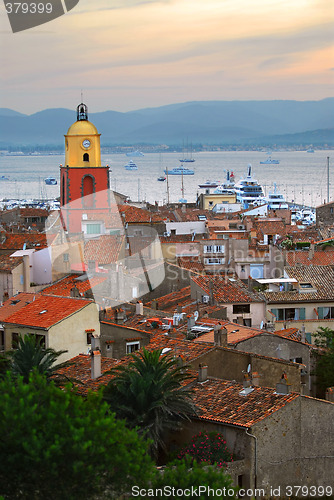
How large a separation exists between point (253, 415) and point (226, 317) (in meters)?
10.6

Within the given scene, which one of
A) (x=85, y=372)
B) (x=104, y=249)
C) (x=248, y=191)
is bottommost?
(x=248, y=191)

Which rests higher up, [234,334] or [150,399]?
[150,399]

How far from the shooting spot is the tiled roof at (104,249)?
3391 cm

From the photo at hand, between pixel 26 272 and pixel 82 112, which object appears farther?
pixel 82 112

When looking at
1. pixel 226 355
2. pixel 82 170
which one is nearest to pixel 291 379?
pixel 226 355

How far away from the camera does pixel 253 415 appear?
1534 centimetres

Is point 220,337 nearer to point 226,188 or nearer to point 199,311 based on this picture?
point 199,311

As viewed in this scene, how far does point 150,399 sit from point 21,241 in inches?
1020

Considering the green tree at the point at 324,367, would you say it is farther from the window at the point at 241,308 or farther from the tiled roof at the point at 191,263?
the tiled roof at the point at 191,263

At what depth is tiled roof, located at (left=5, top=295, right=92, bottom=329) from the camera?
21438 millimetres

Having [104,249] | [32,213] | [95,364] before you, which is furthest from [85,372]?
[32,213]

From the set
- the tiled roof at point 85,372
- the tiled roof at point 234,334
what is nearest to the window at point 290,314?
the tiled roof at point 234,334

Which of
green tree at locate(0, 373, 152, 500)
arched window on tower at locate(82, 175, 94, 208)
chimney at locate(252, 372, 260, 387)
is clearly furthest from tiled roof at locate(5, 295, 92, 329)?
arched window on tower at locate(82, 175, 94, 208)

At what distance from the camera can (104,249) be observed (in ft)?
116
